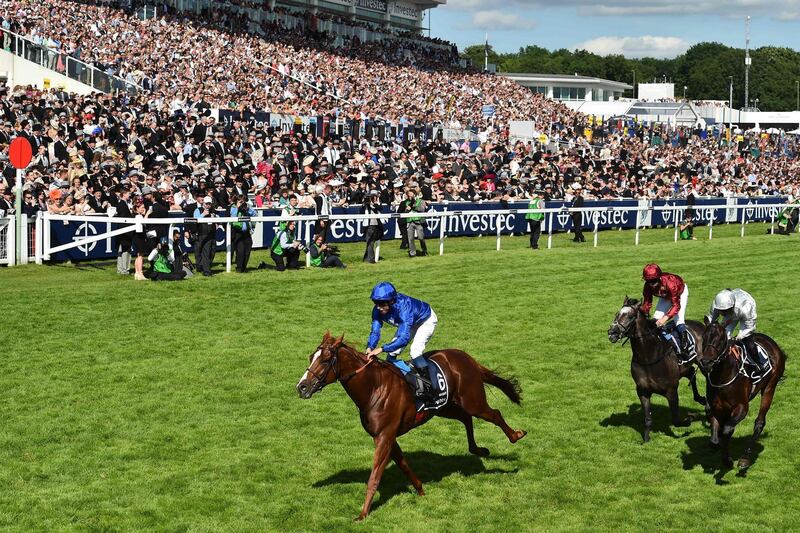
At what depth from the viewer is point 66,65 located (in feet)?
102

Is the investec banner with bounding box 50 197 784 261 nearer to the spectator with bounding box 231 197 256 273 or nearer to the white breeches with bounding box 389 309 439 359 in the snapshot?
the spectator with bounding box 231 197 256 273

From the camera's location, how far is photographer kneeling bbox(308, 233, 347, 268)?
20.9 m

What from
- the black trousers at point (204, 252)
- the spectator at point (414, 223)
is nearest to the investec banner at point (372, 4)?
the spectator at point (414, 223)

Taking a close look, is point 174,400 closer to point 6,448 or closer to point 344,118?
Result: point 6,448

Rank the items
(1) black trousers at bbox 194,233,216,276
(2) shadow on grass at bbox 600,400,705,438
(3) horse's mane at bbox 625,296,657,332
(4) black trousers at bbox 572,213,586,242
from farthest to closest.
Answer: (4) black trousers at bbox 572,213,586,242 < (1) black trousers at bbox 194,233,216,276 < (2) shadow on grass at bbox 600,400,705,438 < (3) horse's mane at bbox 625,296,657,332

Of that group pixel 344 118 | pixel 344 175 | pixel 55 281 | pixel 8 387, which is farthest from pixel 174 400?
pixel 344 118

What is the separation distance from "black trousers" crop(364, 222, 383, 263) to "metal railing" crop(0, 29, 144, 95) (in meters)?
12.5

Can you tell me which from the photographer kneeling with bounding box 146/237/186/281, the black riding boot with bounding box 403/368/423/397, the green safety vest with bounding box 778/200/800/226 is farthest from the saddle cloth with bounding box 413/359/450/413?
the green safety vest with bounding box 778/200/800/226

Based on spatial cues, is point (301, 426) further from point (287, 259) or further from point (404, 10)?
point (404, 10)

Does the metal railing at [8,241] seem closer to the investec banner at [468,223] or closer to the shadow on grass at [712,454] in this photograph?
the investec banner at [468,223]

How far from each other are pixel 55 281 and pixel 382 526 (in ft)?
39.4

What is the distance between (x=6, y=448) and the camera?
955 cm

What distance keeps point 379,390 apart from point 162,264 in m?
11.2

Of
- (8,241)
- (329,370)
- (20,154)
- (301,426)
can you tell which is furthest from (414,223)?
(329,370)
